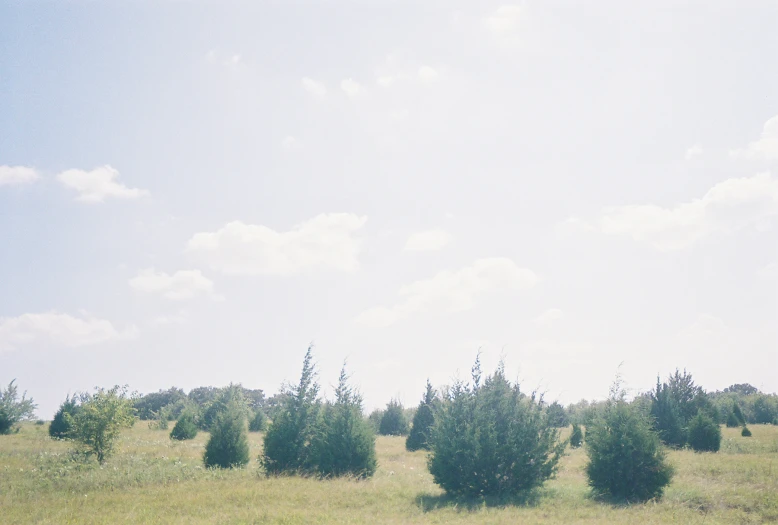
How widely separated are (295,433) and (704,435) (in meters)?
22.3

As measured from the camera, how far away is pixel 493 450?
48.1 feet

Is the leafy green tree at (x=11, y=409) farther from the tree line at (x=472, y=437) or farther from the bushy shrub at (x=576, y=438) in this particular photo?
the bushy shrub at (x=576, y=438)

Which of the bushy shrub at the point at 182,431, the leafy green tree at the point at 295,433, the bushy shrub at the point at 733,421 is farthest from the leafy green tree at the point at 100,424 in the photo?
the bushy shrub at the point at 733,421

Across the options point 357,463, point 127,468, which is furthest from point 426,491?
point 127,468

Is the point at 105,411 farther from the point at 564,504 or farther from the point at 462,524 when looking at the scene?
the point at 564,504

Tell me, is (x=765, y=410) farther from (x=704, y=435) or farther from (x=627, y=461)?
(x=627, y=461)

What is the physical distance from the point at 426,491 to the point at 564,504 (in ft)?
14.1

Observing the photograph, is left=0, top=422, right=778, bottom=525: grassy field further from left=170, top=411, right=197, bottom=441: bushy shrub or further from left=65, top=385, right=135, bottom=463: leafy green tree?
left=170, top=411, right=197, bottom=441: bushy shrub

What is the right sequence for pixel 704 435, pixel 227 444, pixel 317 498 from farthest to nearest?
pixel 704 435 → pixel 227 444 → pixel 317 498

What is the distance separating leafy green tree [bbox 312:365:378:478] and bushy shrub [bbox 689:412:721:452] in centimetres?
1898

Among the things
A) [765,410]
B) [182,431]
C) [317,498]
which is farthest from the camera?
[765,410]

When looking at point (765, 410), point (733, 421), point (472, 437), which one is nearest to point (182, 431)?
point (472, 437)

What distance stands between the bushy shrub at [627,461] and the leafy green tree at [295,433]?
1068 cm

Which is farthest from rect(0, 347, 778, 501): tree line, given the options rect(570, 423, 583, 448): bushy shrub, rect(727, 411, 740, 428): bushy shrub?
rect(727, 411, 740, 428): bushy shrub
